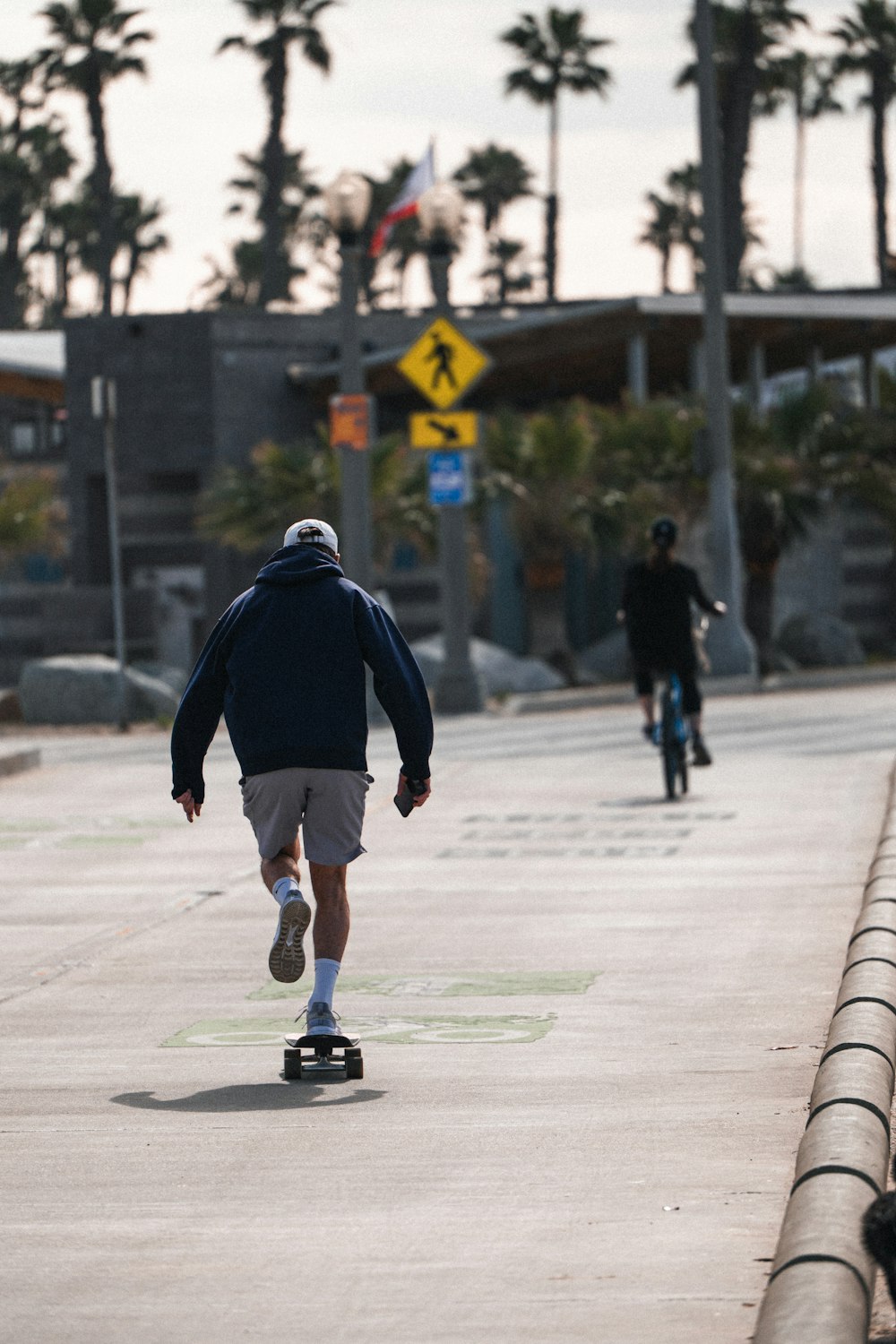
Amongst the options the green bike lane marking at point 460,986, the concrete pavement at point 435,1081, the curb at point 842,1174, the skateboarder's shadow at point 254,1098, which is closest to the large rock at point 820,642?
the concrete pavement at point 435,1081

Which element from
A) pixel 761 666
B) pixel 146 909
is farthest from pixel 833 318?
pixel 146 909

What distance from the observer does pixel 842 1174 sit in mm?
5812

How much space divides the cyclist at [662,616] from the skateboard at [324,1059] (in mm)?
9202

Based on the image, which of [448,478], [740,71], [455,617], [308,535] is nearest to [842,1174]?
[308,535]

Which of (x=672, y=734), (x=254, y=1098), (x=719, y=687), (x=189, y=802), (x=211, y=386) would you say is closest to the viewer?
(x=254, y=1098)

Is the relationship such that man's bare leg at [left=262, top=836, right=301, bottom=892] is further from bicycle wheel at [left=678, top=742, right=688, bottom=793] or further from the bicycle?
bicycle wheel at [left=678, top=742, right=688, bottom=793]

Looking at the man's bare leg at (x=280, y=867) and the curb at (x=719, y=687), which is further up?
the man's bare leg at (x=280, y=867)

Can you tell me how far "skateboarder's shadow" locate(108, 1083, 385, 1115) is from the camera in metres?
7.36

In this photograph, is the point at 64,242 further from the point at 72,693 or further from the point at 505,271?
the point at 72,693

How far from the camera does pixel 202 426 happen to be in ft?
129

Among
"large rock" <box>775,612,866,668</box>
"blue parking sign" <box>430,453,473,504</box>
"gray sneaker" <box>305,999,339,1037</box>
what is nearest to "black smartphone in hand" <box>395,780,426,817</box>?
"gray sneaker" <box>305,999,339,1037</box>

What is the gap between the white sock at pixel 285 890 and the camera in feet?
25.2

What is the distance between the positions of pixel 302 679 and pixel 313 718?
0.14 metres

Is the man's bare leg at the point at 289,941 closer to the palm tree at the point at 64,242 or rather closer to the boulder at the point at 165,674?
the boulder at the point at 165,674
